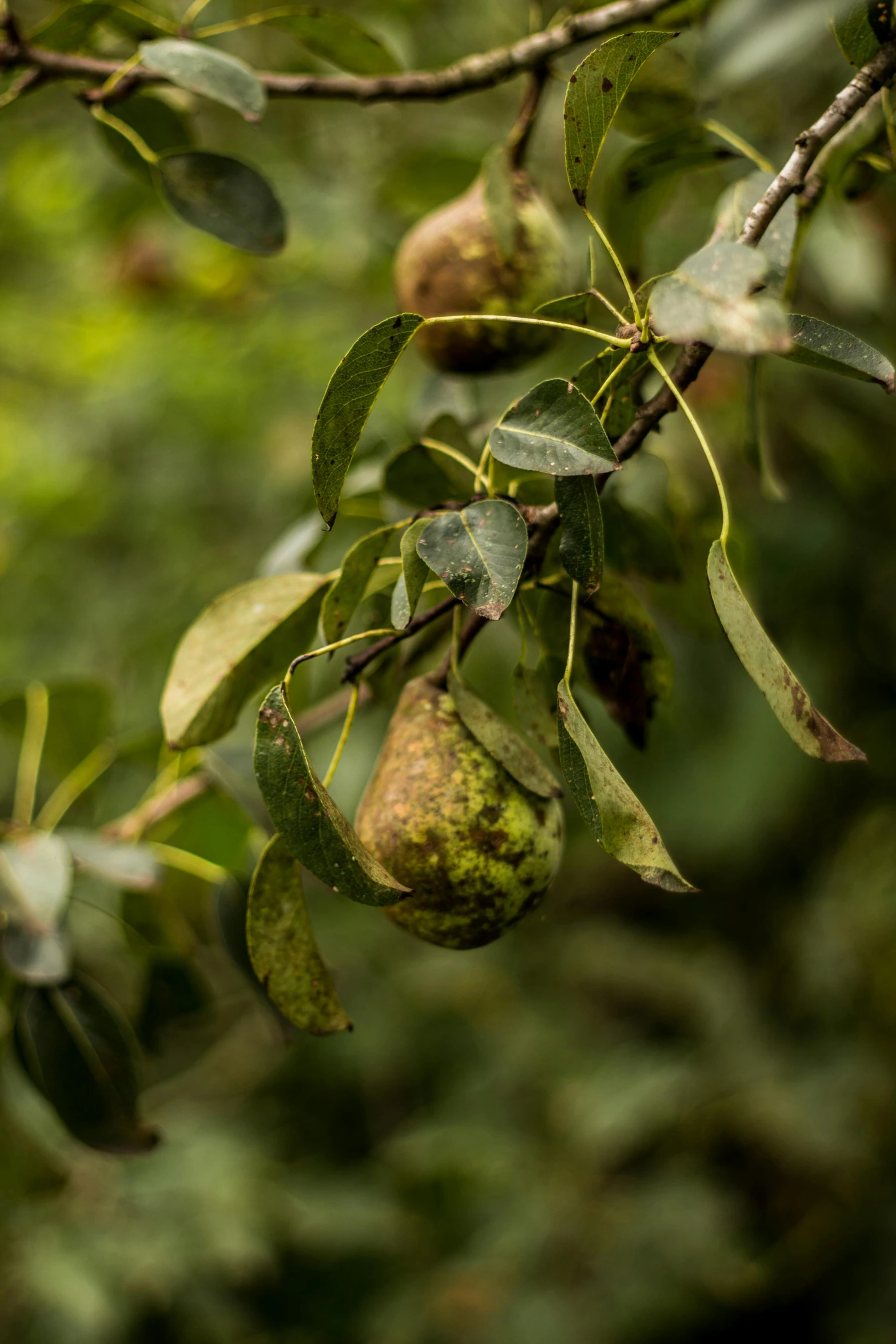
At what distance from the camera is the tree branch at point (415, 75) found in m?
0.78

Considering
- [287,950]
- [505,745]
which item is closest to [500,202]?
[505,745]

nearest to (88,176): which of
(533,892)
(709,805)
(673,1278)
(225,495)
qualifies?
(225,495)

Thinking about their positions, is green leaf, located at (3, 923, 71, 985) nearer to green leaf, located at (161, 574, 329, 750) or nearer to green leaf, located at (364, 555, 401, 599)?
green leaf, located at (161, 574, 329, 750)

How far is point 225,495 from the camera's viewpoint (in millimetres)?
2494

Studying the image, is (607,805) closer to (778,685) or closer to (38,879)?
(778,685)

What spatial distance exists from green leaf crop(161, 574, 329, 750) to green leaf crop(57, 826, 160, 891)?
14 cm

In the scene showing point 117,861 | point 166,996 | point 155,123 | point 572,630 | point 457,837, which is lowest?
point 166,996

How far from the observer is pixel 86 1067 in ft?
2.97

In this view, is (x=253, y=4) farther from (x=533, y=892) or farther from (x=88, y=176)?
(x=533, y=892)

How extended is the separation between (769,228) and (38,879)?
0.69 metres

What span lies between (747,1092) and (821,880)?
22.9 inches

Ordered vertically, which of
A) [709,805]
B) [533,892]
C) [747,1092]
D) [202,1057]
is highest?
[533,892]

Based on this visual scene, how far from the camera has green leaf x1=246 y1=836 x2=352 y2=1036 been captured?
0.61 metres

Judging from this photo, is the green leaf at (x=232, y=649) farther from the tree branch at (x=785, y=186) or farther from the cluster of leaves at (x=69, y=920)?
the tree branch at (x=785, y=186)
